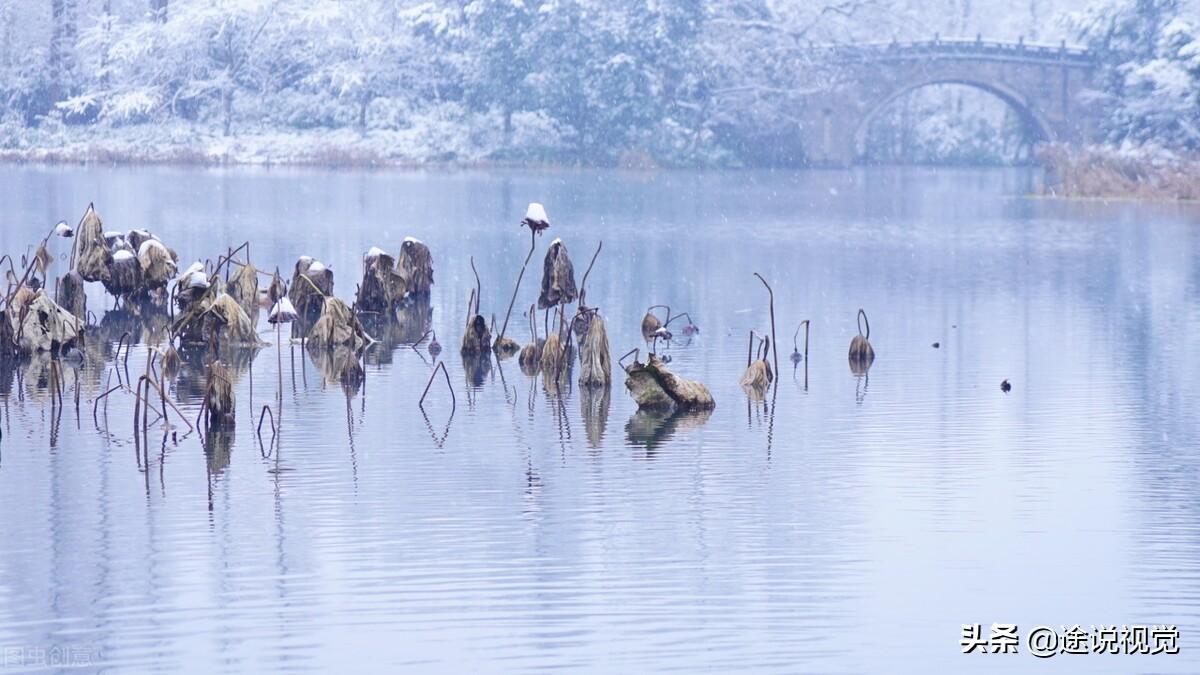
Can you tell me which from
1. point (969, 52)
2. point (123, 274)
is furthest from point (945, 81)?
point (123, 274)

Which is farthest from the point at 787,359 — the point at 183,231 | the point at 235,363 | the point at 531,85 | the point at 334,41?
the point at 334,41

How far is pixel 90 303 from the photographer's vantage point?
27469 millimetres

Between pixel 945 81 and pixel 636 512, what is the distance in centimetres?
6766

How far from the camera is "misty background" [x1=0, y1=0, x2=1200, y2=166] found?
76.6 meters

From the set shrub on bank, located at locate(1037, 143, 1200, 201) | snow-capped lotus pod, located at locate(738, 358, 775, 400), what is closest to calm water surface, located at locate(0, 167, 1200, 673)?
snow-capped lotus pod, located at locate(738, 358, 775, 400)

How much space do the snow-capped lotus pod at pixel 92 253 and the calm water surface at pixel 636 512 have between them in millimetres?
2316

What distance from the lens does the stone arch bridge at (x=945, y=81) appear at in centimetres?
7912

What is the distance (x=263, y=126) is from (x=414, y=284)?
5240 cm

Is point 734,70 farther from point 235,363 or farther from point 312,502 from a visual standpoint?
point 312,502

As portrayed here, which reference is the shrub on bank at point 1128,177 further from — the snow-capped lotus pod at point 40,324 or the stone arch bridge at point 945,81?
the snow-capped lotus pod at point 40,324

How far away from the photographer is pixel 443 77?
80125mm

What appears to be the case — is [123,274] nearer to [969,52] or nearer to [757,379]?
[757,379]

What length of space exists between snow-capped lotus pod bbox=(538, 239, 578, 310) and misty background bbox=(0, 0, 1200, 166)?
2163 inches

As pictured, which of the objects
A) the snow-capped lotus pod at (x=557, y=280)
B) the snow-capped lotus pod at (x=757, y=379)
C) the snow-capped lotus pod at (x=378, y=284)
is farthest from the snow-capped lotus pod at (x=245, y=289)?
the snow-capped lotus pod at (x=757, y=379)
